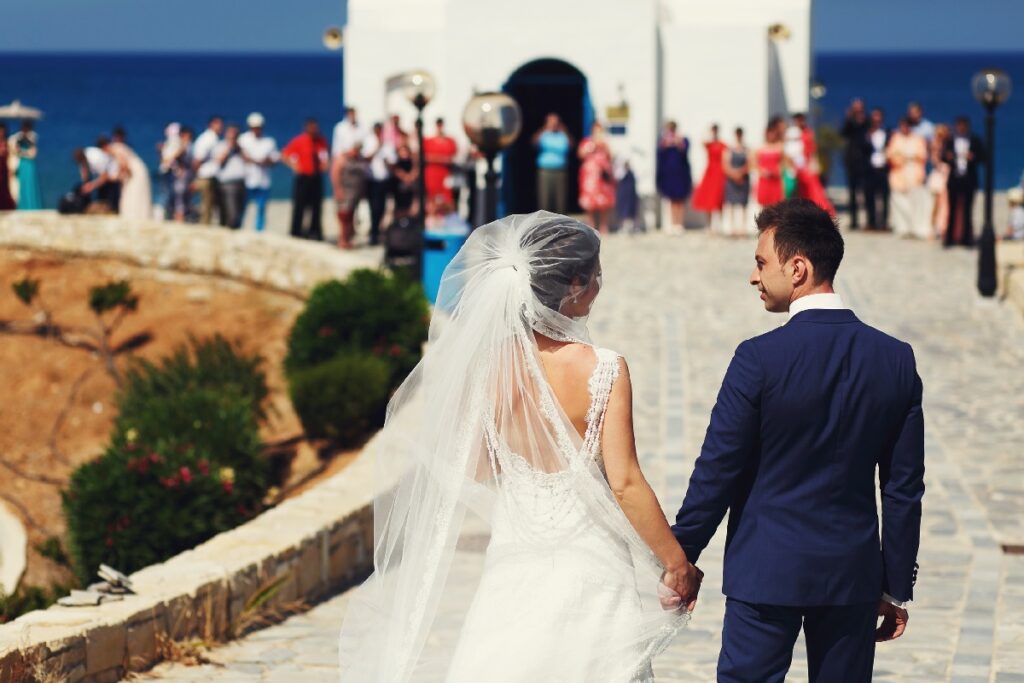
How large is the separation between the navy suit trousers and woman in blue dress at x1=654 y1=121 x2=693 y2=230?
19528 mm

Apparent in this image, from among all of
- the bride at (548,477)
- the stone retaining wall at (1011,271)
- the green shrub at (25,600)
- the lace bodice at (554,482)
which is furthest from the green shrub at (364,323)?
the lace bodice at (554,482)

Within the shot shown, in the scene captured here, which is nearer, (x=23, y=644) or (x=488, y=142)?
(x=23, y=644)

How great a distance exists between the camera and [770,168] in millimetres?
22562

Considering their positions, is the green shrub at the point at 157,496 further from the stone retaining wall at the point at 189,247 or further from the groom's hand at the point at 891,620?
the groom's hand at the point at 891,620

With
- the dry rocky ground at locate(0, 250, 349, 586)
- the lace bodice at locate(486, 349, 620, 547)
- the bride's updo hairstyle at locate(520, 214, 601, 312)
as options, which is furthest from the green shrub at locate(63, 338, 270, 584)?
the bride's updo hairstyle at locate(520, 214, 601, 312)

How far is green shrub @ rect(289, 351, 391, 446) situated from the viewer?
1343cm

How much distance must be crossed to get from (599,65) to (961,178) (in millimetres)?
6325

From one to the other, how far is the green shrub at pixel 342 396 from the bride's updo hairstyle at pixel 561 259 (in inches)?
334

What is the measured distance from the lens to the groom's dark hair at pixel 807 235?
4.57m

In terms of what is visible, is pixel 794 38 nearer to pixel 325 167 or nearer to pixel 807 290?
pixel 325 167

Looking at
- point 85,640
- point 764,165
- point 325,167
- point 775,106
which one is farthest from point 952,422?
point 775,106

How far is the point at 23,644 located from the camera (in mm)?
6289

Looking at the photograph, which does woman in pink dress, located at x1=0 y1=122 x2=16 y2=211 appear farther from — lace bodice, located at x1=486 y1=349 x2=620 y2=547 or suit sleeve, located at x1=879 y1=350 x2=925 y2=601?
suit sleeve, located at x1=879 y1=350 x2=925 y2=601

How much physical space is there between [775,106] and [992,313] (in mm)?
10086
